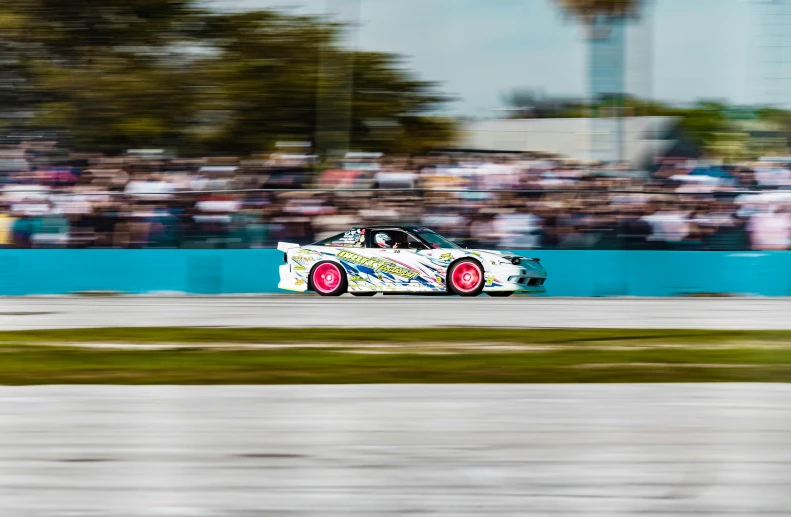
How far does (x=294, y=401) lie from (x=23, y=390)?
1.80m

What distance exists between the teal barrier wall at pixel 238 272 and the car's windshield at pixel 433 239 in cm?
161

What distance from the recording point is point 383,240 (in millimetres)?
16484

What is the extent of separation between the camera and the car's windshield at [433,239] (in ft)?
53.9

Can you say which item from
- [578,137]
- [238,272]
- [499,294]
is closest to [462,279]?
[499,294]

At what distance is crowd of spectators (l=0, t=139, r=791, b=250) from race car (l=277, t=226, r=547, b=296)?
4.05 feet

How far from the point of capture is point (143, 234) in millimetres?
17984

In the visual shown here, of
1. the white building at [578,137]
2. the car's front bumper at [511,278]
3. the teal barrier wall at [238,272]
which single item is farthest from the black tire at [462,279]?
the white building at [578,137]

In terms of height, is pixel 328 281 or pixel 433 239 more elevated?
pixel 433 239

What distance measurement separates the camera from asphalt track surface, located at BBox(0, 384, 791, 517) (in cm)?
423

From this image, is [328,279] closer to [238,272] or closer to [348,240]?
[348,240]

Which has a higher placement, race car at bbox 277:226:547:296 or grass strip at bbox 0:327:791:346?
race car at bbox 277:226:547:296

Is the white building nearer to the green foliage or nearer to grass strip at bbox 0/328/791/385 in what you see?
the green foliage

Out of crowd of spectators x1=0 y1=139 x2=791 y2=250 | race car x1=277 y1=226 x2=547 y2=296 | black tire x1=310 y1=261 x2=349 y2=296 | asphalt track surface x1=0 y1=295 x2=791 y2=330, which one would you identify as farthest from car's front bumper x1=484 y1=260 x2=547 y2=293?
black tire x1=310 y1=261 x2=349 y2=296

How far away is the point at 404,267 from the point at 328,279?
3.86 ft
